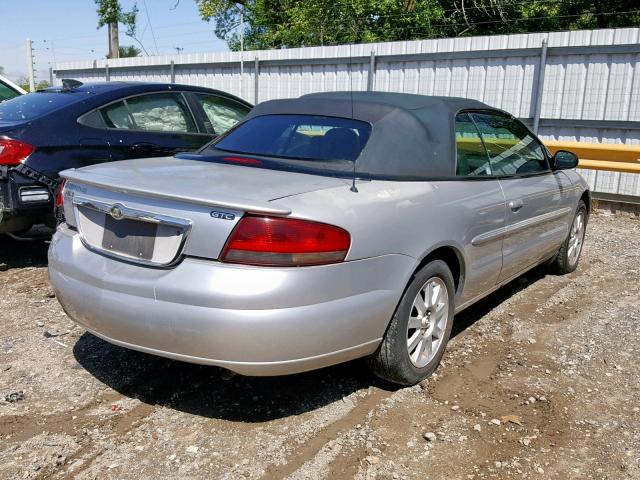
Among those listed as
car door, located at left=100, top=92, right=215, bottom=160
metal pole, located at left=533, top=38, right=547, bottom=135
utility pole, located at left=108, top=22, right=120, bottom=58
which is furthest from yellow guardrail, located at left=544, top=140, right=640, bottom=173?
utility pole, located at left=108, top=22, right=120, bottom=58

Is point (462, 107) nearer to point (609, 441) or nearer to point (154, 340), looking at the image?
point (609, 441)

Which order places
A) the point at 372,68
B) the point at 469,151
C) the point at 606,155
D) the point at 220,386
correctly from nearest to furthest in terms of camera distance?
the point at 220,386, the point at 469,151, the point at 606,155, the point at 372,68

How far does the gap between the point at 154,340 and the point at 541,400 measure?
6.74ft

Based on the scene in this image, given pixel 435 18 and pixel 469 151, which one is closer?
pixel 469 151

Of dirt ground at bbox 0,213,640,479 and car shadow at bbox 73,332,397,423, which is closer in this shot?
dirt ground at bbox 0,213,640,479

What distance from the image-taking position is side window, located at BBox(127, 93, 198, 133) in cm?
578

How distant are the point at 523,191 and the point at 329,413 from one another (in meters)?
2.15

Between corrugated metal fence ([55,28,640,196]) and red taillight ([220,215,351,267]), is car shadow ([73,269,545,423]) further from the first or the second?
corrugated metal fence ([55,28,640,196])

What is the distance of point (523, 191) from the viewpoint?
4.32 meters

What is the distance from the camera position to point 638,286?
5.55 metres

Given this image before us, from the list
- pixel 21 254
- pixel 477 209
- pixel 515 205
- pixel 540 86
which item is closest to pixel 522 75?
pixel 540 86

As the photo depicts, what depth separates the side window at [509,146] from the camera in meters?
4.21

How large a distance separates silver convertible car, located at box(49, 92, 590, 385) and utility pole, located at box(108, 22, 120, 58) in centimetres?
2363

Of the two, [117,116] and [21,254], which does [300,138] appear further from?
[21,254]
